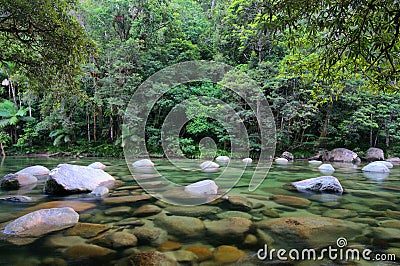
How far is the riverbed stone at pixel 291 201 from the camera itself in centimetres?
389

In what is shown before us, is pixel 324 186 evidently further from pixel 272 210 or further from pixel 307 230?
pixel 307 230

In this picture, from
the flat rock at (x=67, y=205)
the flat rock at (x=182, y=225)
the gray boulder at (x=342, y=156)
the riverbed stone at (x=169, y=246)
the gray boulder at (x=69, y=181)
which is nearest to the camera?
the riverbed stone at (x=169, y=246)

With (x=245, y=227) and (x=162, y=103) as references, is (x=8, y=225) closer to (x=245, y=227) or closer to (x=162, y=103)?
(x=245, y=227)

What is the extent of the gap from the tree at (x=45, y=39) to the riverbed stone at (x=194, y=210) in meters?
3.79

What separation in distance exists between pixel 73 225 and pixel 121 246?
0.86 metres

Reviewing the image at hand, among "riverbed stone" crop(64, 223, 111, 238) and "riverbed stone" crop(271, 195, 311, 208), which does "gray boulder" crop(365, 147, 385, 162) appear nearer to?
"riverbed stone" crop(271, 195, 311, 208)

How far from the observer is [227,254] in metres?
2.23

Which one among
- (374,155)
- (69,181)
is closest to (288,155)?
(374,155)

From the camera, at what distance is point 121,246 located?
2.35m

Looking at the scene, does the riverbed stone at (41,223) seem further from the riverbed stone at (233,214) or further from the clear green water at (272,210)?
the riverbed stone at (233,214)

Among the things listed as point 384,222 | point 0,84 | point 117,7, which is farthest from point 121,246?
point 0,84

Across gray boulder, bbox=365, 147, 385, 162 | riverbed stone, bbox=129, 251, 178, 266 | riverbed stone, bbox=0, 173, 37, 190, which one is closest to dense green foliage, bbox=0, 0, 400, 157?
gray boulder, bbox=365, 147, 385, 162

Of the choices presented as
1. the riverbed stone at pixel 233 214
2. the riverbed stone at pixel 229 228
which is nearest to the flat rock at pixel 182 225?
the riverbed stone at pixel 229 228

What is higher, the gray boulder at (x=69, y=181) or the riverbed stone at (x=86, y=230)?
the gray boulder at (x=69, y=181)
